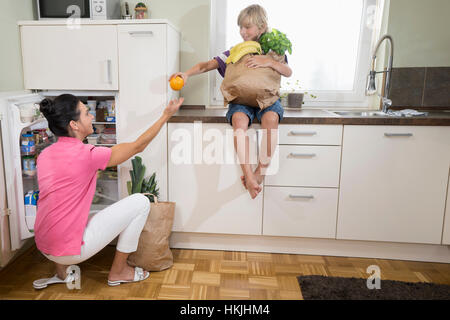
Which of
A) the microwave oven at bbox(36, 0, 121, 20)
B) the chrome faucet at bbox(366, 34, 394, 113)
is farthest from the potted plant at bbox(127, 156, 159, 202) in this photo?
the chrome faucet at bbox(366, 34, 394, 113)

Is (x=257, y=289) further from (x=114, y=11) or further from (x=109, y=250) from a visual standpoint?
(x=114, y=11)

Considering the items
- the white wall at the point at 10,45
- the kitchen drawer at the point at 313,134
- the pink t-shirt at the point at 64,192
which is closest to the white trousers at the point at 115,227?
the pink t-shirt at the point at 64,192

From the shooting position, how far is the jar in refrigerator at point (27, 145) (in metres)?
1.99

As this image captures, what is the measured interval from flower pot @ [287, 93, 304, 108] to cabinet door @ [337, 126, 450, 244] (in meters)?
0.62

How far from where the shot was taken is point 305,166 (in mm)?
2158

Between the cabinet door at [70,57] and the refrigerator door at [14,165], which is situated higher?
the cabinet door at [70,57]

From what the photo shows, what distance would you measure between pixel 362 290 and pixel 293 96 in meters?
1.40

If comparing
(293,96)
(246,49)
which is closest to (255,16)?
(246,49)

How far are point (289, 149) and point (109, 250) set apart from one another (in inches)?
52.5

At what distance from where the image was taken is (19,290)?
6.01ft

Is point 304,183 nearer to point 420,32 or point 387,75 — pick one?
point 387,75

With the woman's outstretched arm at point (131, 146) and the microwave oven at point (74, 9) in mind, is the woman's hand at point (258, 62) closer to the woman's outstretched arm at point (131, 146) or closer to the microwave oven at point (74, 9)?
the woman's outstretched arm at point (131, 146)

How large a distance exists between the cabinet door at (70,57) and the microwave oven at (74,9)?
0.51 feet

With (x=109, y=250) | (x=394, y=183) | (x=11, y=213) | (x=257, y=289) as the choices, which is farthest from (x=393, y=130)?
(x=11, y=213)
